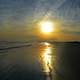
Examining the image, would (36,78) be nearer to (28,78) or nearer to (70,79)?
(28,78)

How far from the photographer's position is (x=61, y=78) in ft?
62.9

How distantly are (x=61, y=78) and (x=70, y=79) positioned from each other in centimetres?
64

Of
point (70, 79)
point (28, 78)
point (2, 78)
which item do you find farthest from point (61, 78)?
point (2, 78)

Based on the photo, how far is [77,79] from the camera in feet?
62.2

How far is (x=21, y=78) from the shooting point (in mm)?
19391

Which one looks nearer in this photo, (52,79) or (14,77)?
(52,79)

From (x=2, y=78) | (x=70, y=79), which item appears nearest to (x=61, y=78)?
(x=70, y=79)

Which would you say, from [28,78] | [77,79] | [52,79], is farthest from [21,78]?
[77,79]

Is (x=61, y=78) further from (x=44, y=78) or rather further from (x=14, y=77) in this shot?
(x=14, y=77)

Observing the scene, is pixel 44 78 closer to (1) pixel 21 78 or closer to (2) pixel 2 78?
(1) pixel 21 78

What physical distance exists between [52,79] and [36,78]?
1.35m

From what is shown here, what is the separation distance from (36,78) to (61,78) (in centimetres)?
175

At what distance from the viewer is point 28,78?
19.6 m

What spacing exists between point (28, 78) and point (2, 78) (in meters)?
1.82
